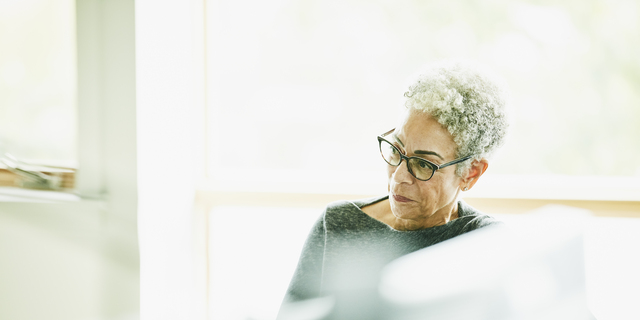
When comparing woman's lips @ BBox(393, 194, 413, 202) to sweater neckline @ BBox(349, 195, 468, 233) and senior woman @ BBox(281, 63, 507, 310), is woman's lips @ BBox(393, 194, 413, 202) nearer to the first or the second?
senior woman @ BBox(281, 63, 507, 310)

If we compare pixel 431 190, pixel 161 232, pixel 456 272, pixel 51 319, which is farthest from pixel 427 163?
pixel 51 319

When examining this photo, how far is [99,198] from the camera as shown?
1340mm

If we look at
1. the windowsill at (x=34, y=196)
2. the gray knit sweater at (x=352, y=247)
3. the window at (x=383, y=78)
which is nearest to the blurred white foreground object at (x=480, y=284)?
the gray knit sweater at (x=352, y=247)

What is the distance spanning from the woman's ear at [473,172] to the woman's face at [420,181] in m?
0.02

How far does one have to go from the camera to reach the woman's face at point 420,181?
3.04 ft

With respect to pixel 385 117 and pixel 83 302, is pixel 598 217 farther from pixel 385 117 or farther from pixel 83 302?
pixel 83 302

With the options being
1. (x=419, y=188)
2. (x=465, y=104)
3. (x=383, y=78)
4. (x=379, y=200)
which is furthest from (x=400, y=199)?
(x=383, y=78)

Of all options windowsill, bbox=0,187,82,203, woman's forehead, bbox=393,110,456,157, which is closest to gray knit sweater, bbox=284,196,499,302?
woman's forehead, bbox=393,110,456,157

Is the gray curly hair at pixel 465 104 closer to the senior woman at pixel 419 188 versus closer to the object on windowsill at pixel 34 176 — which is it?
the senior woman at pixel 419 188

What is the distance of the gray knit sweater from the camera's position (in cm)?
102

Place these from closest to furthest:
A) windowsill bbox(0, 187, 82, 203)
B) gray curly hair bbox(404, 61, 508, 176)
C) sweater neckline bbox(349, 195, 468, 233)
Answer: gray curly hair bbox(404, 61, 508, 176) < sweater neckline bbox(349, 195, 468, 233) < windowsill bbox(0, 187, 82, 203)

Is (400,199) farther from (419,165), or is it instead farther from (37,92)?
(37,92)

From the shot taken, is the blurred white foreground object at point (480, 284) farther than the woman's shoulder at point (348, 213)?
No

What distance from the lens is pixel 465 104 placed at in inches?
36.1
